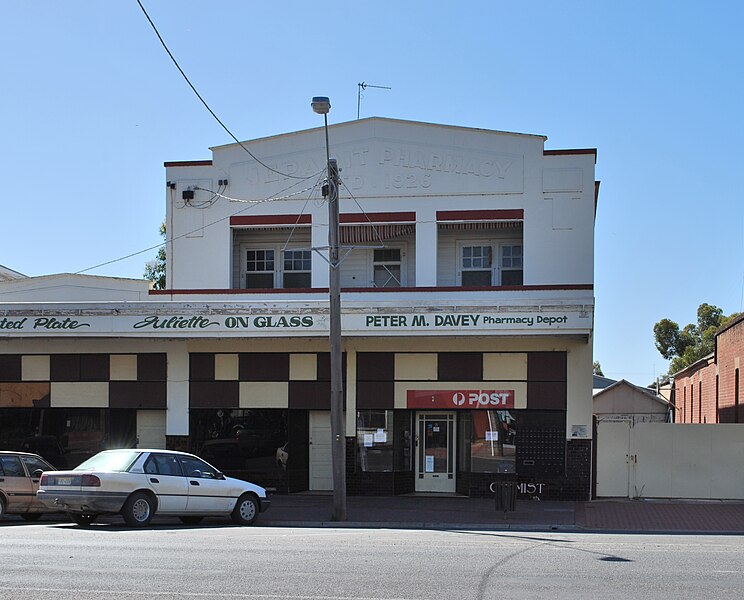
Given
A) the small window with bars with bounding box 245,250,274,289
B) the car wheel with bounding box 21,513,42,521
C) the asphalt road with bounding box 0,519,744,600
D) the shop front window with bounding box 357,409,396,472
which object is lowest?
the car wheel with bounding box 21,513,42,521

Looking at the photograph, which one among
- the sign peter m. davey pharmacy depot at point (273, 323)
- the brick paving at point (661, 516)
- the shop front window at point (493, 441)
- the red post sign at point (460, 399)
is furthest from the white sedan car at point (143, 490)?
the shop front window at point (493, 441)

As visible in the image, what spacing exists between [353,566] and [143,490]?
246 inches

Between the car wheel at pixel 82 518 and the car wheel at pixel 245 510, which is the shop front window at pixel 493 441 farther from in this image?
the car wheel at pixel 82 518

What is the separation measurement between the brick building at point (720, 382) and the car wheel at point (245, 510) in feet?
57.3

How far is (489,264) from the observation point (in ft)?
81.1

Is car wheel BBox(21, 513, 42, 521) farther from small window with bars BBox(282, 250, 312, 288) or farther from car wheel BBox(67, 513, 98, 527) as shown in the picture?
small window with bars BBox(282, 250, 312, 288)

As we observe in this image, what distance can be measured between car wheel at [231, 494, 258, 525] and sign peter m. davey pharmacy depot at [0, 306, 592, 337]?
518 centimetres

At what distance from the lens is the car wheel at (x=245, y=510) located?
1762 cm

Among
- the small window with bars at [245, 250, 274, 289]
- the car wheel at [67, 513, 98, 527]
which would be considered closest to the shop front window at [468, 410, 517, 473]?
the small window with bars at [245, 250, 274, 289]

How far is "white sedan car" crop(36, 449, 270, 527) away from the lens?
15758mm

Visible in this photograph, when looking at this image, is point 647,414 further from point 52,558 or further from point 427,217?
point 52,558

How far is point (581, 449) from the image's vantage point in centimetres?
2233

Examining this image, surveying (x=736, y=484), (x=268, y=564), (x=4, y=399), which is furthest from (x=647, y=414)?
(x=268, y=564)

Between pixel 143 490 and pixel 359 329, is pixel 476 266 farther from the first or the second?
pixel 143 490
